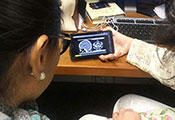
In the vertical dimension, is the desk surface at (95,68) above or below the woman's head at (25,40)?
below

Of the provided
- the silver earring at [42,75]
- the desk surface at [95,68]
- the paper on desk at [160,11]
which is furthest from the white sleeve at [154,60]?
the silver earring at [42,75]

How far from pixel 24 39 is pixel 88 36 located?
0.45 m

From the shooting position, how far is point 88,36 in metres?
0.92

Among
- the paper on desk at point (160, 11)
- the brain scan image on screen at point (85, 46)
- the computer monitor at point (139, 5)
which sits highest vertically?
the computer monitor at point (139, 5)

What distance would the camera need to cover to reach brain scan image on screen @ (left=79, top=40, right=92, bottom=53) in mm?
917

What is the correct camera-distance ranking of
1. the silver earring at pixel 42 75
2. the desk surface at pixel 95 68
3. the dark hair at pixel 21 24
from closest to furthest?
the dark hair at pixel 21 24 < the silver earring at pixel 42 75 < the desk surface at pixel 95 68

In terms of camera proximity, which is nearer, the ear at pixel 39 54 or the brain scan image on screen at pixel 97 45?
the ear at pixel 39 54

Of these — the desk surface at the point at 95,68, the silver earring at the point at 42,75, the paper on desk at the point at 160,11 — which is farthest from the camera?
the paper on desk at the point at 160,11

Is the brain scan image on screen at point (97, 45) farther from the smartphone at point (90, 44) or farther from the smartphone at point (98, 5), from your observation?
the smartphone at point (98, 5)

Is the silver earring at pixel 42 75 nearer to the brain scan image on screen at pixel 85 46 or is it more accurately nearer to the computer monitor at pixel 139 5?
the brain scan image on screen at pixel 85 46

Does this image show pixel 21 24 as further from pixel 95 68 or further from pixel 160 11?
pixel 160 11

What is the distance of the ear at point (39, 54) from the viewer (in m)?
0.50

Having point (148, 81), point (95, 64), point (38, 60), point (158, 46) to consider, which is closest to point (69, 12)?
point (95, 64)

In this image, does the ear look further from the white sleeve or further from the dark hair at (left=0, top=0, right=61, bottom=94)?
the white sleeve
